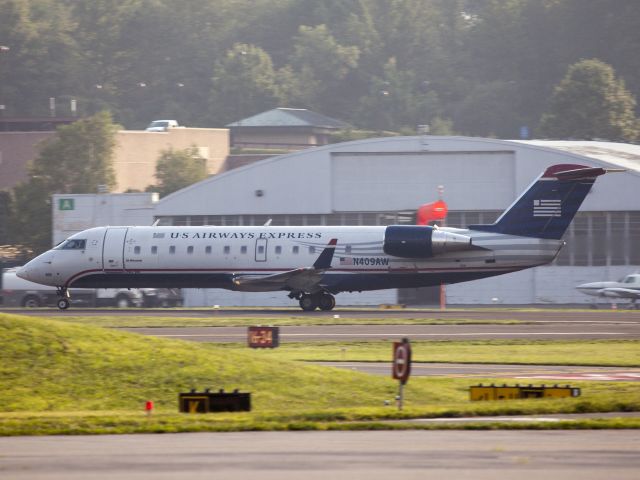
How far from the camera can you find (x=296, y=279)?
4888 cm

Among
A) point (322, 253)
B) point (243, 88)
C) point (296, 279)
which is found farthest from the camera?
point (243, 88)

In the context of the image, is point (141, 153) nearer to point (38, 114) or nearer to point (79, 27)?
point (38, 114)

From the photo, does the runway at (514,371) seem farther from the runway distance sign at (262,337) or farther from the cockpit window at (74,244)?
the cockpit window at (74,244)

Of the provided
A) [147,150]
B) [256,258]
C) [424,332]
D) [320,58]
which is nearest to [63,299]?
[256,258]

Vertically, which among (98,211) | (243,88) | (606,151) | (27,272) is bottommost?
(27,272)

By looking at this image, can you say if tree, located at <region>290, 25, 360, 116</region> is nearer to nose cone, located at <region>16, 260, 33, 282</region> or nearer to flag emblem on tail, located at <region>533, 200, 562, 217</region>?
nose cone, located at <region>16, 260, 33, 282</region>

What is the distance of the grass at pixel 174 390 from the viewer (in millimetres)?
20438

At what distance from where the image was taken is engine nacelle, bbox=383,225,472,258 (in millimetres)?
47438

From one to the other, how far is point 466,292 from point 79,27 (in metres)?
112

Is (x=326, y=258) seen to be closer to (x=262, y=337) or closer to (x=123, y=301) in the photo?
(x=123, y=301)

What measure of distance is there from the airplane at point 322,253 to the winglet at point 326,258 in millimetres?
41

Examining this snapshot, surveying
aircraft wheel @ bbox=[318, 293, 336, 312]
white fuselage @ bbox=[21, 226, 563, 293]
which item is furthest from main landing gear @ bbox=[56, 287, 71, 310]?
aircraft wheel @ bbox=[318, 293, 336, 312]

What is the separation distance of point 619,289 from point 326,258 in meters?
16.7

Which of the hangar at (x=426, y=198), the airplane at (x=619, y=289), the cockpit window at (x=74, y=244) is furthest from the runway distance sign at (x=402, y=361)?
the hangar at (x=426, y=198)
